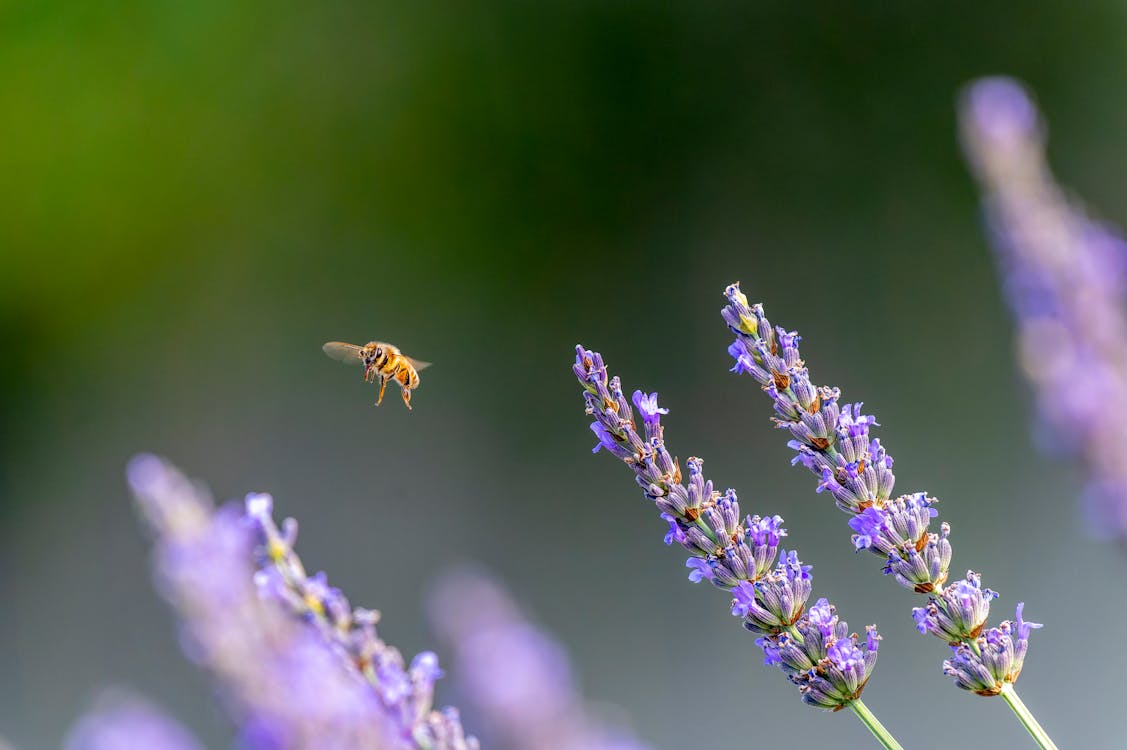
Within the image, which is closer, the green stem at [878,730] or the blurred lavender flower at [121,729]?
the blurred lavender flower at [121,729]

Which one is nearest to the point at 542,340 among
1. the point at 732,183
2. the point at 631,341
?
the point at 631,341

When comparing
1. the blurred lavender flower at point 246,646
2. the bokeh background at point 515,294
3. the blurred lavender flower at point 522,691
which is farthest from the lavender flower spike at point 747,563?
the bokeh background at point 515,294

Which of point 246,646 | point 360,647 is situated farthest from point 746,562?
point 246,646

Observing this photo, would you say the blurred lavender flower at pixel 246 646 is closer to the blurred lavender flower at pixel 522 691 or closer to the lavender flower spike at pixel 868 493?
the blurred lavender flower at pixel 522 691

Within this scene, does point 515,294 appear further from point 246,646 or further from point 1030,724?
point 246,646

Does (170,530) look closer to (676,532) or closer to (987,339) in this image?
(676,532)

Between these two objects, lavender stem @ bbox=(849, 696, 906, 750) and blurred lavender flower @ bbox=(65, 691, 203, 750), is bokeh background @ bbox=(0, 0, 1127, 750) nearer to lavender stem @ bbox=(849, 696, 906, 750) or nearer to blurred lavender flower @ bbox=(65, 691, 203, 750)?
lavender stem @ bbox=(849, 696, 906, 750)
